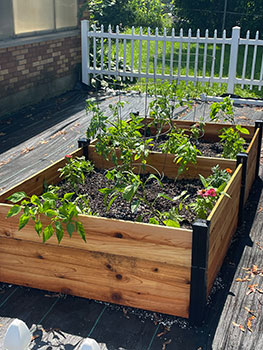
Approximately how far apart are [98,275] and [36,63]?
6.07 meters

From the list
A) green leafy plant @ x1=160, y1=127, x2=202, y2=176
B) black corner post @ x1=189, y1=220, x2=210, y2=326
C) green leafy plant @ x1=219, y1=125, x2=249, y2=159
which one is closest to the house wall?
green leafy plant @ x1=160, y1=127, x2=202, y2=176

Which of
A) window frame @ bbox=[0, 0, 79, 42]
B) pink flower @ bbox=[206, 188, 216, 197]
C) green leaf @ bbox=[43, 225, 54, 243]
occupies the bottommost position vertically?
green leaf @ bbox=[43, 225, 54, 243]

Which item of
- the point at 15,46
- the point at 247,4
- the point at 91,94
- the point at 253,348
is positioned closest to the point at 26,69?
the point at 15,46

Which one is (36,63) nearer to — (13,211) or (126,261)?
(13,211)

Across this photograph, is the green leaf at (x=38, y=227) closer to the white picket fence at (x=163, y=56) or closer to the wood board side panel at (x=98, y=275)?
the wood board side panel at (x=98, y=275)

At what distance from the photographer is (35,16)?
8.44 metres

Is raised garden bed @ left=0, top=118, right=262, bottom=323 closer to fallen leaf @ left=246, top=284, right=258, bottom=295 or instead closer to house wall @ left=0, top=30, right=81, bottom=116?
fallen leaf @ left=246, top=284, right=258, bottom=295

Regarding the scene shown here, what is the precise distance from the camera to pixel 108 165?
4.71 meters

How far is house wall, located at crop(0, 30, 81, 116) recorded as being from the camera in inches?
309

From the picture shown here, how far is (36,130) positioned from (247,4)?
33.1 ft

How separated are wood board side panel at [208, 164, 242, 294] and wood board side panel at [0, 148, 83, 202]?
1459 millimetres

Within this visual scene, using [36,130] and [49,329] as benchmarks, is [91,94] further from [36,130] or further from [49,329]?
[49,329]

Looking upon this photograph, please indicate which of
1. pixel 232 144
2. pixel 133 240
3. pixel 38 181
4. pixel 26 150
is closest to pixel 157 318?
pixel 133 240

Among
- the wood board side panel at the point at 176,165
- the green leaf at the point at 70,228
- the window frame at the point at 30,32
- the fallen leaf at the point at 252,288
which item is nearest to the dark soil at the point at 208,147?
the wood board side panel at the point at 176,165
